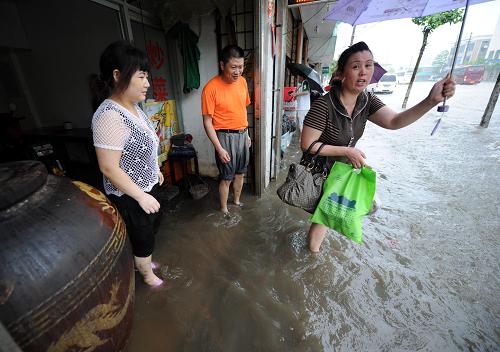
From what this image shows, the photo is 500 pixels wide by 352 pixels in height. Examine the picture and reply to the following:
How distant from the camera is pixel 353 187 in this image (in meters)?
2.03

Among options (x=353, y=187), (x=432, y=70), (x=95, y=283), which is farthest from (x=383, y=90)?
(x=432, y=70)

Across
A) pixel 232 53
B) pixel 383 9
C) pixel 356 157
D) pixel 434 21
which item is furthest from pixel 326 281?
pixel 434 21

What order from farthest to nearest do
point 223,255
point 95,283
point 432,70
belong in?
point 432,70 → point 223,255 → point 95,283

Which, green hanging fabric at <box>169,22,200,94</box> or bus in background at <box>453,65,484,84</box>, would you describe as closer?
green hanging fabric at <box>169,22,200,94</box>

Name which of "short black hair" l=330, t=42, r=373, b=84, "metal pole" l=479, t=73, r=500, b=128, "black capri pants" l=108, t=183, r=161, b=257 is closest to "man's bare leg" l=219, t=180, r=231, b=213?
"black capri pants" l=108, t=183, r=161, b=257

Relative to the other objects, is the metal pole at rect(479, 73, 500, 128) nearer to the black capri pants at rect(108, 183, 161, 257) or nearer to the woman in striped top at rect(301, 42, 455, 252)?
the woman in striped top at rect(301, 42, 455, 252)

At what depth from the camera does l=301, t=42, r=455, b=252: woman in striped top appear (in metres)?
1.82

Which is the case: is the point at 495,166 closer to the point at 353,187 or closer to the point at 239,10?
the point at 353,187

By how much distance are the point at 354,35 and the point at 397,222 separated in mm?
18862

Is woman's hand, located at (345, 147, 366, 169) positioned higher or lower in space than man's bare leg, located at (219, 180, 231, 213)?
higher

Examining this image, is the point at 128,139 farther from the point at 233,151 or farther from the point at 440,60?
the point at 440,60

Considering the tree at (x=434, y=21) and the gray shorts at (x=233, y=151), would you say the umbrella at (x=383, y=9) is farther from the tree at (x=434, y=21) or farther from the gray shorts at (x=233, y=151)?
the tree at (x=434, y=21)

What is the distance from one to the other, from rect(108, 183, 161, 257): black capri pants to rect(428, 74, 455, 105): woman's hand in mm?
2292

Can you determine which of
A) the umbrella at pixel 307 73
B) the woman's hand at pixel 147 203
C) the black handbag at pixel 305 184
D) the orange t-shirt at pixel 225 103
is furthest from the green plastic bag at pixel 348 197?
the umbrella at pixel 307 73
